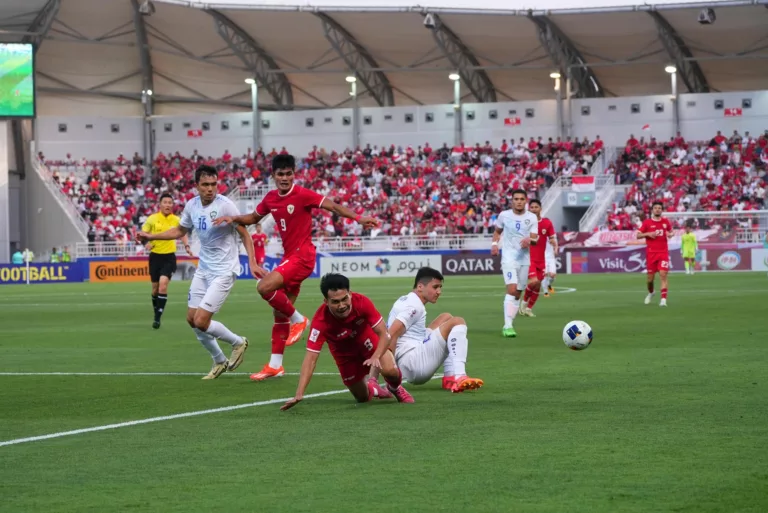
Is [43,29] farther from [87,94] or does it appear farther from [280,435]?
[280,435]

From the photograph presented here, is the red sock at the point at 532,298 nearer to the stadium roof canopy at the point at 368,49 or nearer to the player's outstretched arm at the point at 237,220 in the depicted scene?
the player's outstretched arm at the point at 237,220

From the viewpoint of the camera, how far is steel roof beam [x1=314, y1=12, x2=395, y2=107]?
65.3 meters

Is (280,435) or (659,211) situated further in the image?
(659,211)

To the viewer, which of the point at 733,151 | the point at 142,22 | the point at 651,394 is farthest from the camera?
the point at 142,22

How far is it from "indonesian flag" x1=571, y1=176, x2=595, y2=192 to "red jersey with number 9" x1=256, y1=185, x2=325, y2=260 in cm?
4766

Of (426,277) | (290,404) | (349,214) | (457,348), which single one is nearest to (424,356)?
(457,348)

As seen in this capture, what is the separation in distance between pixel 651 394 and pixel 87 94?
66.2m

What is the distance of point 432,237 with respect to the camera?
55844mm

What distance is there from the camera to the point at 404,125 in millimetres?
69875

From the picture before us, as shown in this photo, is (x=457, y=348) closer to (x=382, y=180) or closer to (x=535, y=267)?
(x=535, y=267)

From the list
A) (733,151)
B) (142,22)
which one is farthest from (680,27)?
(142,22)

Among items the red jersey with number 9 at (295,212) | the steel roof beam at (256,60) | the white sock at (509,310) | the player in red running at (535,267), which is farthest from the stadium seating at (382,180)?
the red jersey with number 9 at (295,212)

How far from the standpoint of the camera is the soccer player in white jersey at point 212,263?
43.0ft

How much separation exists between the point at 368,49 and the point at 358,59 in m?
1.06
